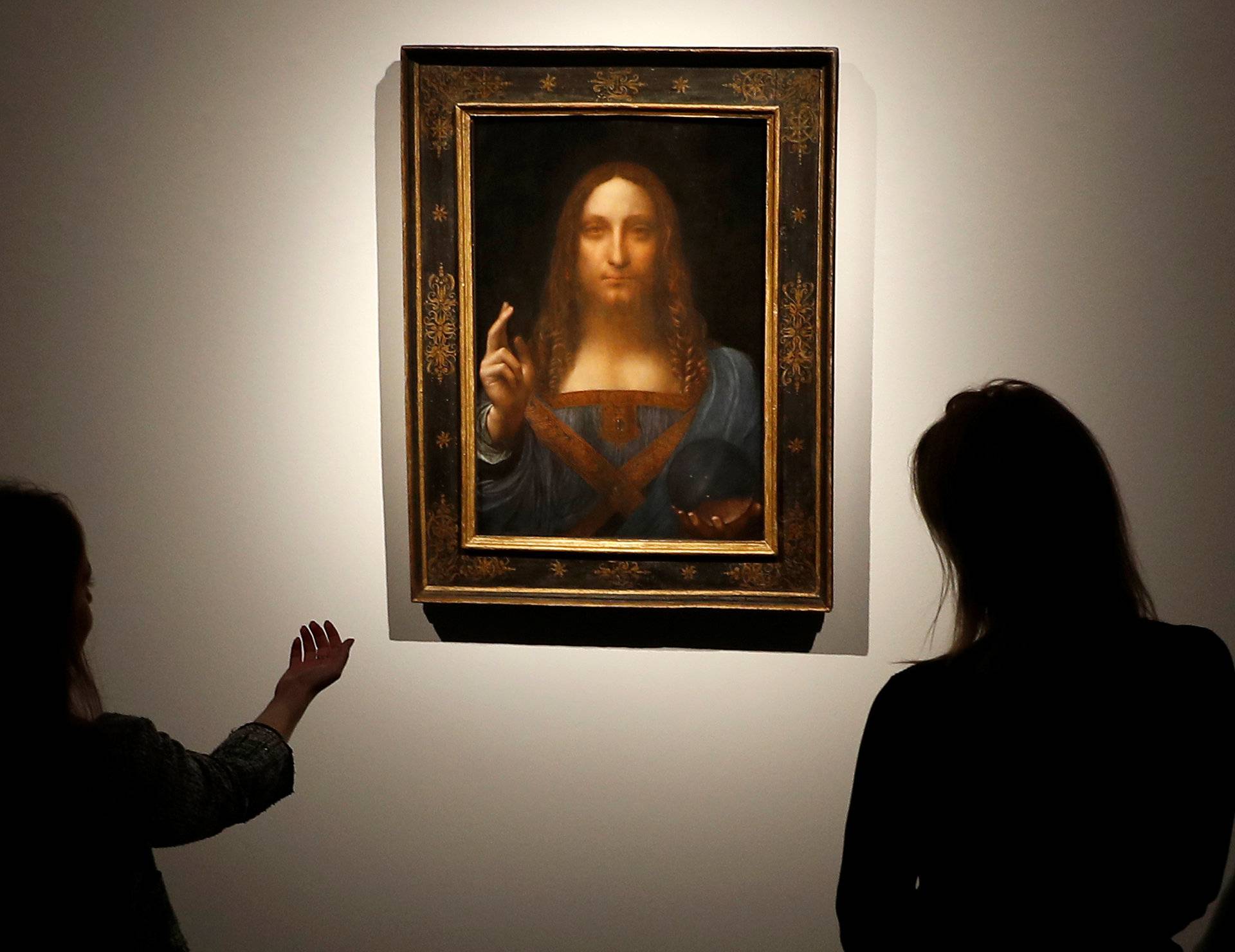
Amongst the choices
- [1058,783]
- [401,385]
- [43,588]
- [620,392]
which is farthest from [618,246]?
[1058,783]

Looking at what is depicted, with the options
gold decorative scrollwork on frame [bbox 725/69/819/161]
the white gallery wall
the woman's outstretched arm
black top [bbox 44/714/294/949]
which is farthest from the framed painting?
black top [bbox 44/714/294/949]

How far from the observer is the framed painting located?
241cm

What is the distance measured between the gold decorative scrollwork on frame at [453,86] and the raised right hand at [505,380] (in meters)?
0.47

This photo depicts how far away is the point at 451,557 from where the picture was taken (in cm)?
252

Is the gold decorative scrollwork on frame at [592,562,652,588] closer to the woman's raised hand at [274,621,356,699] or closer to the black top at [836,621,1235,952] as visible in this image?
the woman's raised hand at [274,621,356,699]

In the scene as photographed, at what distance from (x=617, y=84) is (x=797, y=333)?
0.71 m

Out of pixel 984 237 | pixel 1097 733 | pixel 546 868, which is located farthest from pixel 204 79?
pixel 1097 733

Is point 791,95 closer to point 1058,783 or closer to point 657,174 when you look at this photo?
point 657,174

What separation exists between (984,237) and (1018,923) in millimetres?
1611

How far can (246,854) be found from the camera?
2721 millimetres

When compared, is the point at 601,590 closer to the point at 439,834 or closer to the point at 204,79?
the point at 439,834

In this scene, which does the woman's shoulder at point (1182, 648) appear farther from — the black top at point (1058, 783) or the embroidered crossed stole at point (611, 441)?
the embroidered crossed stole at point (611, 441)

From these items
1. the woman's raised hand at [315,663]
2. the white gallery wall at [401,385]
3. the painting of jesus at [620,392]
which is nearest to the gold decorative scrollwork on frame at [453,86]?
the white gallery wall at [401,385]

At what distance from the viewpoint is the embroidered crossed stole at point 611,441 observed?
247 cm
